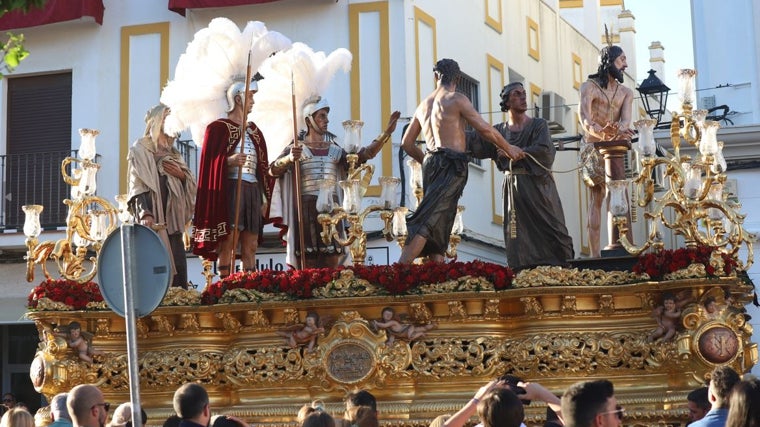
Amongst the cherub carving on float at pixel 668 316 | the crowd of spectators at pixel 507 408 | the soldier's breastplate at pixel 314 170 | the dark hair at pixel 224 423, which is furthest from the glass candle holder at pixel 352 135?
the dark hair at pixel 224 423

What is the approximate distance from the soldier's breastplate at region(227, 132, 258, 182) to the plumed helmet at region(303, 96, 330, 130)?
0.58 meters

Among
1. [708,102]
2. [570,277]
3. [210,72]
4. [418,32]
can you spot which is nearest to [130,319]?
[570,277]

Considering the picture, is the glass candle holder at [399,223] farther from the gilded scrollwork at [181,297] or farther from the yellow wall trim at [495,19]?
the yellow wall trim at [495,19]

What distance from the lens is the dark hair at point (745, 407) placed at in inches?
198

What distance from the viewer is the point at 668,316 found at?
371 inches

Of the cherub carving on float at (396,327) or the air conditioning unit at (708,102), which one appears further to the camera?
the air conditioning unit at (708,102)

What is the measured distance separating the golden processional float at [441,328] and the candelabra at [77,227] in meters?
0.39

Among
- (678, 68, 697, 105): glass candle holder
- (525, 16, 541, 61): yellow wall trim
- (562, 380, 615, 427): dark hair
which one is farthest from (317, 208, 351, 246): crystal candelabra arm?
(525, 16, 541, 61): yellow wall trim

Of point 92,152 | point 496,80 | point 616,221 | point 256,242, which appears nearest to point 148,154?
point 92,152

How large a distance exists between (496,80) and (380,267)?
449 inches

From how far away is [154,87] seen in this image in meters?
19.3

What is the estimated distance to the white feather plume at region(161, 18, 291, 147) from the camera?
1187 centimetres

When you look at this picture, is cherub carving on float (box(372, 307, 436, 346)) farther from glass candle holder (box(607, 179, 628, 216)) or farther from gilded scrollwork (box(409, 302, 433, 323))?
glass candle holder (box(607, 179, 628, 216))

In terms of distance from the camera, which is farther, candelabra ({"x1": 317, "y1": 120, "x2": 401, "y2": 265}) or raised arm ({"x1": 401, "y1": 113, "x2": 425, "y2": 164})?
raised arm ({"x1": 401, "y1": 113, "x2": 425, "y2": 164})
